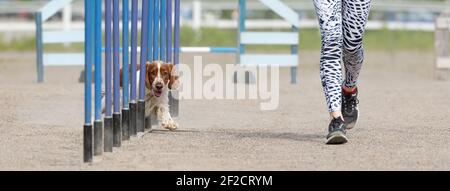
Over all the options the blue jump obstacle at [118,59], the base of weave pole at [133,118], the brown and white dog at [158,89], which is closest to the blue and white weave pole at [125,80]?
the blue jump obstacle at [118,59]

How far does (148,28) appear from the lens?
888 centimetres

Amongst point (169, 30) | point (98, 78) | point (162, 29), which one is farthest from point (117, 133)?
point (169, 30)

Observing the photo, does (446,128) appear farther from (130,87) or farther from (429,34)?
(429,34)

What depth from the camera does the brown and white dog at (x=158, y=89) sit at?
9.16 metres

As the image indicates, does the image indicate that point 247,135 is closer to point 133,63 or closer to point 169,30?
point 133,63

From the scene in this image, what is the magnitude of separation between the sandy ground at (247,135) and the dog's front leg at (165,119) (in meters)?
0.10

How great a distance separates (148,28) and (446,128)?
8.56ft

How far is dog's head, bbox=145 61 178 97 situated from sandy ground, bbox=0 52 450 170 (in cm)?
40

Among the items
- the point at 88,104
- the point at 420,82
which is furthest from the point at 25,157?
the point at 420,82

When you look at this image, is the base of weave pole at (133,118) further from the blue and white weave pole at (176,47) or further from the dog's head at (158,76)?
the blue and white weave pole at (176,47)

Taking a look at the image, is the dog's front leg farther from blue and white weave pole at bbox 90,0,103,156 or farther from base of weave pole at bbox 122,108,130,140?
blue and white weave pole at bbox 90,0,103,156

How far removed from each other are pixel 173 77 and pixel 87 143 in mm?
2954

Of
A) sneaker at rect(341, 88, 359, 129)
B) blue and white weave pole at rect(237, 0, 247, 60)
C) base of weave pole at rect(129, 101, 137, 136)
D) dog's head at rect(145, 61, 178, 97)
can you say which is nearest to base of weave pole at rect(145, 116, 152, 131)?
dog's head at rect(145, 61, 178, 97)

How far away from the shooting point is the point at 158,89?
9.23 meters
